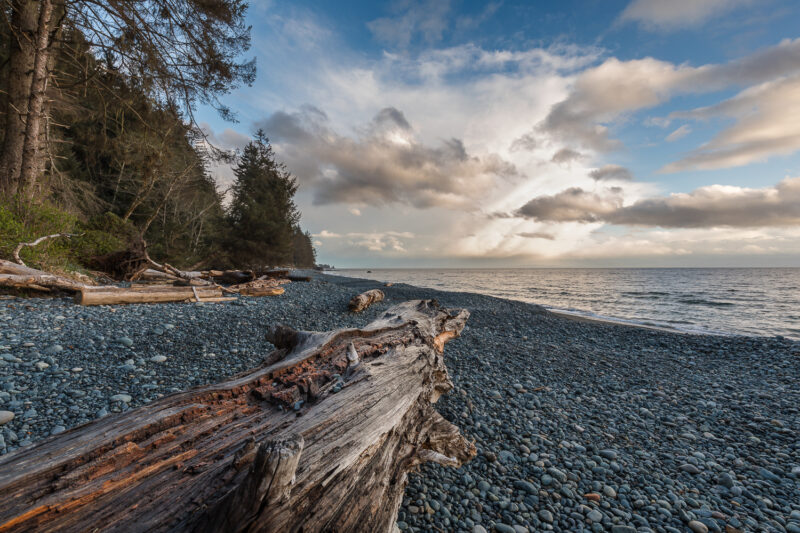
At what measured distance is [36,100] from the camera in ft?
25.7

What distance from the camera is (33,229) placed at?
721 cm

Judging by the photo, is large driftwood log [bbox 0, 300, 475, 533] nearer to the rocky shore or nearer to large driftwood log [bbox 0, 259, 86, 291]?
the rocky shore

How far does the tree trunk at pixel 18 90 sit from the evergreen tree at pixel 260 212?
42.5ft

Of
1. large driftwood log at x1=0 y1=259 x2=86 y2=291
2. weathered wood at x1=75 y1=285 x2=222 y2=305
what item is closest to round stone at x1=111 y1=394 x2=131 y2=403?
weathered wood at x1=75 y1=285 x2=222 y2=305

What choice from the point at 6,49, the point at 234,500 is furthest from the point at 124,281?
the point at 234,500

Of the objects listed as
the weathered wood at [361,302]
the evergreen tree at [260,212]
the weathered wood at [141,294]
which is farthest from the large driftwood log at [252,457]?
the evergreen tree at [260,212]

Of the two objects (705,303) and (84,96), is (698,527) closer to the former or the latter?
(84,96)

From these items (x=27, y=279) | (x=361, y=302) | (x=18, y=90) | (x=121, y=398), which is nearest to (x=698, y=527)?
(x=121, y=398)

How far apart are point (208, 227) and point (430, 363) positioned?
66.4ft

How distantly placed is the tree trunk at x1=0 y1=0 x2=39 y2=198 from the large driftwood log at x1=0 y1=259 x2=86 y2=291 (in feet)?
10.4

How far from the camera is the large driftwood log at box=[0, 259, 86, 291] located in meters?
5.64

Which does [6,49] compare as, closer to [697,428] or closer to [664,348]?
[697,428]

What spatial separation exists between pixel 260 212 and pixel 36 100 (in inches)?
528

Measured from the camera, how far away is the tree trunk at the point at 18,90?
772 cm
